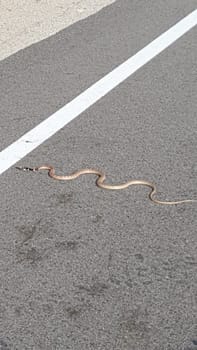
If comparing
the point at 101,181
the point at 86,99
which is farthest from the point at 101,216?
the point at 86,99

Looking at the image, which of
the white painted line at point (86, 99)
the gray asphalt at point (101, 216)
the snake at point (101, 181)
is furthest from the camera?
the white painted line at point (86, 99)

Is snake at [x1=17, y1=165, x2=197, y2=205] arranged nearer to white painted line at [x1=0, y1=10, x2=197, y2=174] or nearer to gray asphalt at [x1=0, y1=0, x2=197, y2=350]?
gray asphalt at [x1=0, y1=0, x2=197, y2=350]

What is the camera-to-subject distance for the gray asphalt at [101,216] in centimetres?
416

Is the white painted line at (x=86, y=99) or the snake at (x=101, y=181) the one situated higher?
the white painted line at (x=86, y=99)

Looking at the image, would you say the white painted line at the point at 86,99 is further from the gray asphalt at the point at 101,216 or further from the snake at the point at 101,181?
the snake at the point at 101,181

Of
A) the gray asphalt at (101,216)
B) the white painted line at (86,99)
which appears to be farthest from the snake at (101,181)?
the white painted line at (86,99)

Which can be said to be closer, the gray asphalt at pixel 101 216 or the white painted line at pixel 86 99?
the gray asphalt at pixel 101 216

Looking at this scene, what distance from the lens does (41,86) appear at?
7.62 m

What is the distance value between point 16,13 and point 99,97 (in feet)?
10.5

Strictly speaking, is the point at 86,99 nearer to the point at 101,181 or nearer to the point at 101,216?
the point at 101,181

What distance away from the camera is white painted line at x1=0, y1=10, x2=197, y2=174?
6230 millimetres

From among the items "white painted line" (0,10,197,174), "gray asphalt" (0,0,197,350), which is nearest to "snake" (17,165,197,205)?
"gray asphalt" (0,0,197,350)

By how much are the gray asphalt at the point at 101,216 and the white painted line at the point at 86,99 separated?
8 cm

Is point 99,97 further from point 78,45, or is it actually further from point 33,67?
point 78,45
